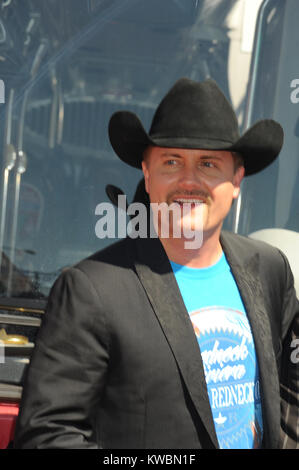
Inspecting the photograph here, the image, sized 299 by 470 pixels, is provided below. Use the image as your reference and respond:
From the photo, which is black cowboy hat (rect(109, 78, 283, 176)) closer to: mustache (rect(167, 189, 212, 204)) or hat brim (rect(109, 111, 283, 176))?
hat brim (rect(109, 111, 283, 176))

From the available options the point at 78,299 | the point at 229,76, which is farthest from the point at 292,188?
the point at 78,299

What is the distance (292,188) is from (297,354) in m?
1.00

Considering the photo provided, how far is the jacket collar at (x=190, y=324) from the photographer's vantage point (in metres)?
1.90

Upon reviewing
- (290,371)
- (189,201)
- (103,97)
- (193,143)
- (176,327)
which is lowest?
(290,371)

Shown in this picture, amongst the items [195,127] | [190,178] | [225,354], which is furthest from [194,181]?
[225,354]

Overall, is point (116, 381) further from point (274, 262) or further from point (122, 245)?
point (274, 262)

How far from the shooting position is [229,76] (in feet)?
10.3

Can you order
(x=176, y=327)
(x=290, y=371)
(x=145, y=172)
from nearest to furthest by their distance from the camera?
1. (x=176, y=327)
2. (x=145, y=172)
3. (x=290, y=371)

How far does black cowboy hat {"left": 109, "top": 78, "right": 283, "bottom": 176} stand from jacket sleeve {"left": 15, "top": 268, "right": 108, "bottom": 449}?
0.51 meters

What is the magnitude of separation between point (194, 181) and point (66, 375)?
647 mm

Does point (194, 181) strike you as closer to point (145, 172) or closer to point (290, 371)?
point (145, 172)

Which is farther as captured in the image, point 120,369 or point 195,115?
point 195,115

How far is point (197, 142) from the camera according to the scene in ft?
6.66

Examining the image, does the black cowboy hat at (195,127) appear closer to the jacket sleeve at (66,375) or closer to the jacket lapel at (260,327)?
the jacket lapel at (260,327)
